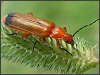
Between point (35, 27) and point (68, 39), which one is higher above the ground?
point (35, 27)

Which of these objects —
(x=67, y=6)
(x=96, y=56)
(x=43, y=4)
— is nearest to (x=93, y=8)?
(x=67, y=6)

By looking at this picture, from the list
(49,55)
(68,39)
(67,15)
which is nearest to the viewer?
(49,55)

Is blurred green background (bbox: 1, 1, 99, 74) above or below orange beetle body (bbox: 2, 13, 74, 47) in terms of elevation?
below

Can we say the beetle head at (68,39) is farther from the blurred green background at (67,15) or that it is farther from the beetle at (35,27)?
the blurred green background at (67,15)

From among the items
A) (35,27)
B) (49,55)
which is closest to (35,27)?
(35,27)

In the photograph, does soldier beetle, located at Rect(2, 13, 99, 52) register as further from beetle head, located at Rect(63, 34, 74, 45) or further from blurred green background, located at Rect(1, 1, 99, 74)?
blurred green background, located at Rect(1, 1, 99, 74)

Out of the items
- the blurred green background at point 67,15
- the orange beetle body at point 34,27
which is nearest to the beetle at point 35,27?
the orange beetle body at point 34,27

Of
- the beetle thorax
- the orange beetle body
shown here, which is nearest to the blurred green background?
the beetle thorax

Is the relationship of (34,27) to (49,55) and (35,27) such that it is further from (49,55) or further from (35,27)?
(49,55)
